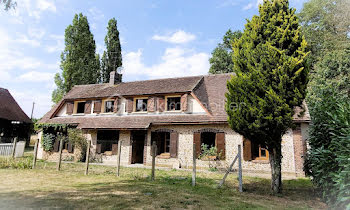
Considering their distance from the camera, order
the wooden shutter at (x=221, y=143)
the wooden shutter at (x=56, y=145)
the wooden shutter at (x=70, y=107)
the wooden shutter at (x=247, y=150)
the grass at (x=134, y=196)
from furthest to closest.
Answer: the wooden shutter at (x=70, y=107)
the wooden shutter at (x=56, y=145)
the wooden shutter at (x=221, y=143)
the wooden shutter at (x=247, y=150)
the grass at (x=134, y=196)

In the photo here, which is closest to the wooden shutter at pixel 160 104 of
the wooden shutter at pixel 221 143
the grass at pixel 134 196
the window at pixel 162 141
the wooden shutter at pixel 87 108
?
the window at pixel 162 141

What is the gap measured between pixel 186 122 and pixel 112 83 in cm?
1039

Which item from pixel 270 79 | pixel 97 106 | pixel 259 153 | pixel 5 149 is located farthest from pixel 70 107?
pixel 270 79

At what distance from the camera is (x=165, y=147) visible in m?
15.1

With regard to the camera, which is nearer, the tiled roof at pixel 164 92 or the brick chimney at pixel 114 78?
the tiled roof at pixel 164 92

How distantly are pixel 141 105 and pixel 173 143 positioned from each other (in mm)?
4465

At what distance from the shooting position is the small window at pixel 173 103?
51.7ft

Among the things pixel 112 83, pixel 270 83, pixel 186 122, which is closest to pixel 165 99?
pixel 186 122

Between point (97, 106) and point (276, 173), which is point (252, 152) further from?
point (97, 106)

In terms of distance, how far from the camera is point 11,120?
80.7 feet

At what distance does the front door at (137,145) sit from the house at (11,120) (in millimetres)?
17740

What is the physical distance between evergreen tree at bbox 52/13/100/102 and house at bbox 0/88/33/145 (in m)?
4.39

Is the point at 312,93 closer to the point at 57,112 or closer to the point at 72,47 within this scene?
the point at 57,112

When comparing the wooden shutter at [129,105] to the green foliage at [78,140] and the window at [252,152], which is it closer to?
the green foliage at [78,140]
